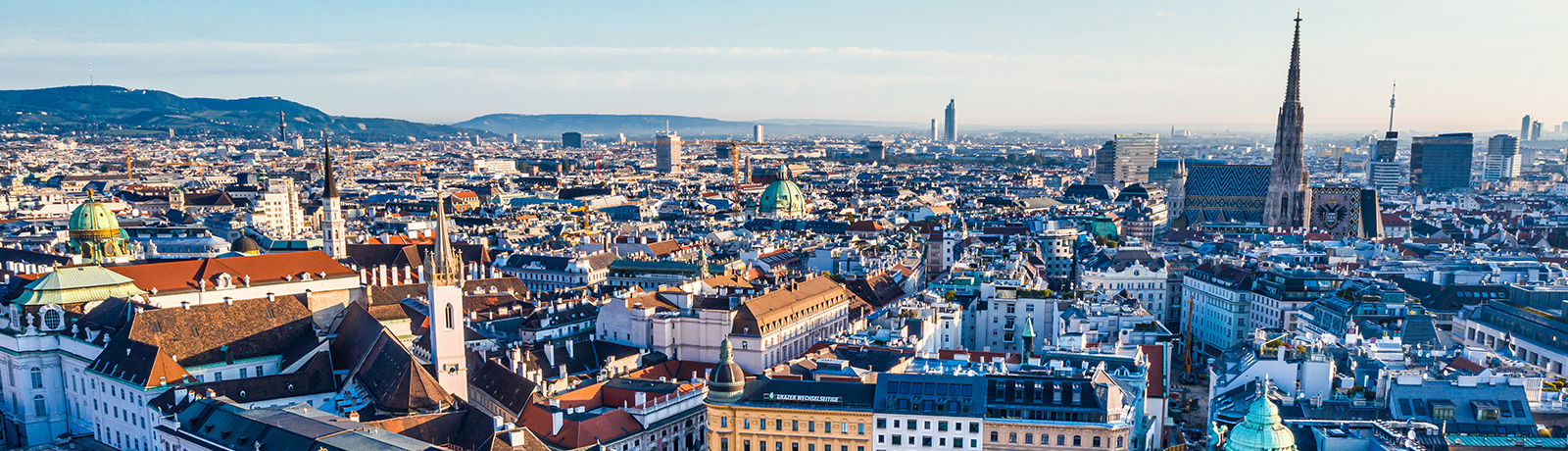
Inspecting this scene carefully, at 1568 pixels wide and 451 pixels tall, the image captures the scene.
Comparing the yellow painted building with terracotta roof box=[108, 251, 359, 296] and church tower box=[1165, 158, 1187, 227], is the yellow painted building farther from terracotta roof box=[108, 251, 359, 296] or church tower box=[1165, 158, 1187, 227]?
church tower box=[1165, 158, 1187, 227]

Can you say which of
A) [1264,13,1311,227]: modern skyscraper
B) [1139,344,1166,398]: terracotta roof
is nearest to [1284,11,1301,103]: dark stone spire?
[1264,13,1311,227]: modern skyscraper

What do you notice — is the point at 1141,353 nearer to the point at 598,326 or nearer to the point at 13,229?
the point at 598,326

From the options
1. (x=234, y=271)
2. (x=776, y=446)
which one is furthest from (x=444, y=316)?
(x=234, y=271)

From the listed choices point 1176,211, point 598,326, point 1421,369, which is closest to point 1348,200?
point 1176,211

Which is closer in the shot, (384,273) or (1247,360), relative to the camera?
(1247,360)

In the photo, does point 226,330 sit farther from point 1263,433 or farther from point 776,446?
point 1263,433

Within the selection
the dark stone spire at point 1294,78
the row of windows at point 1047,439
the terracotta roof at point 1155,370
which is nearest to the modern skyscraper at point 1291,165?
the dark stone spire at point 1294,78

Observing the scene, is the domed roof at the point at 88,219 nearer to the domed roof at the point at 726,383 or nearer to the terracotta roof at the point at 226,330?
the terracotta roof at the point at 226,330
